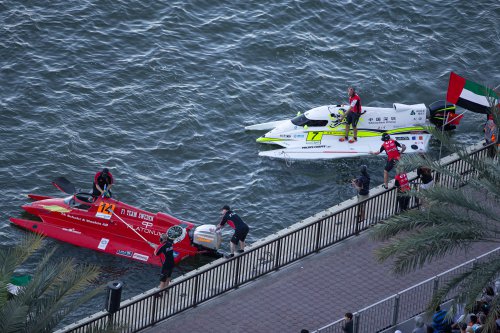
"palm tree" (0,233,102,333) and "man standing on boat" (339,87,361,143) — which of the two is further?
"man standing on boat" (339,87,361,143)

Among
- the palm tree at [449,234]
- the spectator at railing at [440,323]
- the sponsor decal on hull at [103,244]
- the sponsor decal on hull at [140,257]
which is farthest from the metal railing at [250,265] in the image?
the sponsor decal on hull at [103,244]

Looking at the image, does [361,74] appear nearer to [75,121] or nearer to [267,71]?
[267,71]

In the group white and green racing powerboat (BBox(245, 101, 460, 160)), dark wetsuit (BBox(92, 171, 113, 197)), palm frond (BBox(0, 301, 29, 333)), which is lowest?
palm frond (BBox(0, 301, 29, 333))

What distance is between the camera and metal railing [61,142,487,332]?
24656mm

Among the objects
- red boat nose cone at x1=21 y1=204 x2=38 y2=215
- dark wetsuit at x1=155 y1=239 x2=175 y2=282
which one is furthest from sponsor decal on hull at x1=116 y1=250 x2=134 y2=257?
dark wetsuit at x1=155 y1=239 x2=175 y2=282

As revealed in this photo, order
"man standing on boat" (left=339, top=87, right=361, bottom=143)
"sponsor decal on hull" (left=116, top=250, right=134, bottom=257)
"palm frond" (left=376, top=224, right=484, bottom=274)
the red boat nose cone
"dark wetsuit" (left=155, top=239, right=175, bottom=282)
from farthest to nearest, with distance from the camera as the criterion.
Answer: "man standing on boat" (left=339, top=87, right=361, bottom=143) → the red boat nose cone → "sponsor decal on hull" (left=116, top=250, right=134, bottom=257) → "dark wetsuit" (left=155, top=239, right=175, bottom=282) → "palm frond" (left=376, top=224, right=484, bottom=274)

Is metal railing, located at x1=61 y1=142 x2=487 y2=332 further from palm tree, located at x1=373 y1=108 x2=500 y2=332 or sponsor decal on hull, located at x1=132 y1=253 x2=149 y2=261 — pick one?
sponsor decal on hull, located at x1=132 y1=253 x2=149 y2=261

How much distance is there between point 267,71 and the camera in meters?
42.3

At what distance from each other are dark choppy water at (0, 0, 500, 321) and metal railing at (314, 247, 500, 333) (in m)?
8.11

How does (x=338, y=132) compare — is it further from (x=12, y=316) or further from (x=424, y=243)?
(x=12, y=316)

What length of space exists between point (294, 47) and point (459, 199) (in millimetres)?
22879

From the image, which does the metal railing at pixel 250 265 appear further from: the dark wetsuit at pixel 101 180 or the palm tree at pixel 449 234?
the dark wetsuit at pixel 101 180

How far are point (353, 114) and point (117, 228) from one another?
34.1 feet

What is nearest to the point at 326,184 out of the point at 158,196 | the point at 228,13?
the point at 158,196
